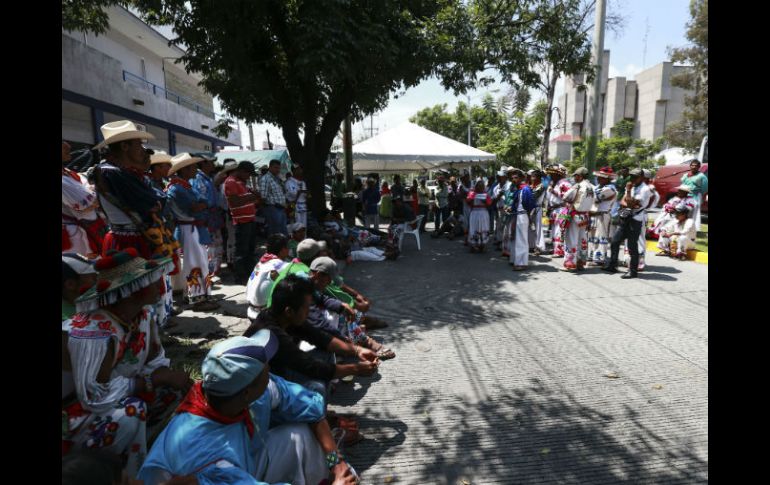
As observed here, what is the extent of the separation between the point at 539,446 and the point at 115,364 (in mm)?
2535

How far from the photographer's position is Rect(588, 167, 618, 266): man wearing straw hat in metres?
7.87

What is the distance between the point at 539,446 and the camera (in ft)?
9.36

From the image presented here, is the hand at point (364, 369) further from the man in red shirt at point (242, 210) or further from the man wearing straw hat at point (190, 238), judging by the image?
the man in red shirt at point (242, 210)

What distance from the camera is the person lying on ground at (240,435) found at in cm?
176

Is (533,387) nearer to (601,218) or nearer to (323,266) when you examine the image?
(323,266)

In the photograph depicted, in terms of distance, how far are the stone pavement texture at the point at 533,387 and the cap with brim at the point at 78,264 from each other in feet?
6.25

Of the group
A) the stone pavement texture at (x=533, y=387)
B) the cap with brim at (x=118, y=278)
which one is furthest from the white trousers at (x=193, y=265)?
the cap with brim at (x=118, y=278)

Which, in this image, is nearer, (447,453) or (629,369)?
(447,453)

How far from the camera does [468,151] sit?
14547 mm

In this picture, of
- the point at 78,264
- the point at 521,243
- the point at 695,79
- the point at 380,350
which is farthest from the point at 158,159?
the point at 695,79
